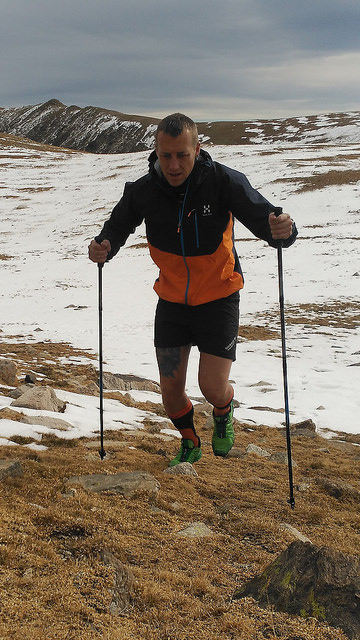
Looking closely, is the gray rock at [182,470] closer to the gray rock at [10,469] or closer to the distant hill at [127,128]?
the gray rock at [10,469]

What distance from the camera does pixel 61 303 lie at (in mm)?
21391

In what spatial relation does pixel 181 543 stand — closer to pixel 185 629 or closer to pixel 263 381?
pixel 185 629

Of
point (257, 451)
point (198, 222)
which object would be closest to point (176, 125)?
point (198, 222)

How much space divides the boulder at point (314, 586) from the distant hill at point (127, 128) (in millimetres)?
87941

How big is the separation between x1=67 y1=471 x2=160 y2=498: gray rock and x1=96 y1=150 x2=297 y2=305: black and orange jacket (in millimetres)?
1695

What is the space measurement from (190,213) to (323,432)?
16.9 feet

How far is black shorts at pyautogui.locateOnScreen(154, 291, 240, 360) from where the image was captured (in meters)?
5.06

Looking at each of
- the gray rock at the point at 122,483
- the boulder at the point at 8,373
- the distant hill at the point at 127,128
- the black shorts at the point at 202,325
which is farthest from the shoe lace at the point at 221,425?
the distant hill at the point at 127,128

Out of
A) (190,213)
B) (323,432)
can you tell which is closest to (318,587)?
(190,213)

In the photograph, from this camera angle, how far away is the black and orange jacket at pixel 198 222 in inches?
186

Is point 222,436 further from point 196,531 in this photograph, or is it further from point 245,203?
point 245,203

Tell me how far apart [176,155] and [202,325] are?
5.25 ft

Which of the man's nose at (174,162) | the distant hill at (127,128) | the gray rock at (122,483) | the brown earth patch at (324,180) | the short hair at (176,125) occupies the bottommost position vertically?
the gray rock at (122,483)

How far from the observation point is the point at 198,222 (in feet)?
15.6
